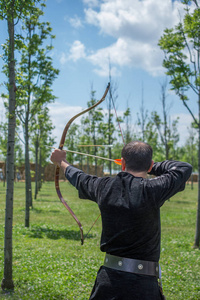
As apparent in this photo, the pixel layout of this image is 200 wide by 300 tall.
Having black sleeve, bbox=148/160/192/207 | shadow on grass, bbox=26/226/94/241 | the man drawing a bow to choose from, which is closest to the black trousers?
the man drawing a bow

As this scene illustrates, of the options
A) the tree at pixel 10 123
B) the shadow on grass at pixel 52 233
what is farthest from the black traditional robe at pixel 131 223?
the shadow on grass at pixel 52 233

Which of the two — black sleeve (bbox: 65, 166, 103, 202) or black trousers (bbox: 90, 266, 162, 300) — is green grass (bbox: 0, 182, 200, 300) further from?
black sleeve (bbox: 65, 166, 103, 202)

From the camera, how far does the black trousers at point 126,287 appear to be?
6.77 ft

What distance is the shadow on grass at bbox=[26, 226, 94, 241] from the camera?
990 centimetres

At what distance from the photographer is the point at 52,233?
10383 millimetres

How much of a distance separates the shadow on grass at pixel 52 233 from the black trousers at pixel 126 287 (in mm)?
7917

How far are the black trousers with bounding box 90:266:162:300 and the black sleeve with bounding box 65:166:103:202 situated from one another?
0.53m

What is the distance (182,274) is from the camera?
689 centimetres

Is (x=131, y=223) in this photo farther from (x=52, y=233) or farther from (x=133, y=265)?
(x=52, y=233)

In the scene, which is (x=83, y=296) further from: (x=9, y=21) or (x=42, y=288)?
(x=9, y=21)

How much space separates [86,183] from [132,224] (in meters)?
0.43

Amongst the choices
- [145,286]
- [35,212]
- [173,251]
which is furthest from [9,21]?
[35,212]

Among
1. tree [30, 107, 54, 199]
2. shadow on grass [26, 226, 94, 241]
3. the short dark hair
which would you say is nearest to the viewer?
the short dark hair

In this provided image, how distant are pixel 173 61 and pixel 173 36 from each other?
82cm
